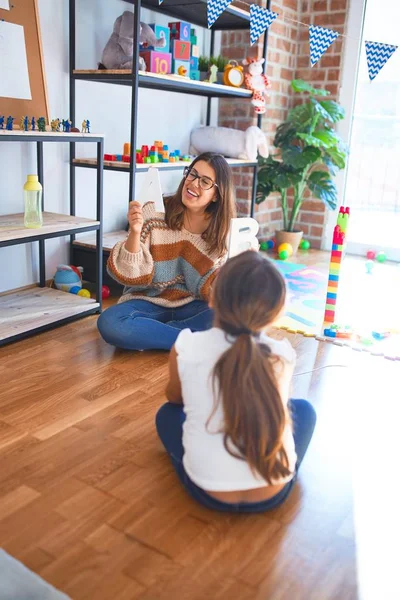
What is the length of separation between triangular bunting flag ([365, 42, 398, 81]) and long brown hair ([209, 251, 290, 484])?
7.30ft

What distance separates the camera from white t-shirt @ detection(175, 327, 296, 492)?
1.29 meters

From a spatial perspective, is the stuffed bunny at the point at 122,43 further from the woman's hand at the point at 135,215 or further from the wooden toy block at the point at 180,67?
the woman's hand at the point at 135,215

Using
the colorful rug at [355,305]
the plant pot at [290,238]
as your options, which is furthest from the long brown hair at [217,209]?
the plant pot at [290,238]

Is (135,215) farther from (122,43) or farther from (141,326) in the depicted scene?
(122,43)

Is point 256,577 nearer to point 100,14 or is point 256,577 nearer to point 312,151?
point 100,14

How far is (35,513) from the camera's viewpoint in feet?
4.55

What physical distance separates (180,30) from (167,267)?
145 cm

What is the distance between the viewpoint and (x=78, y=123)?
3053 mm

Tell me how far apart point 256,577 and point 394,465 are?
25.4 inches

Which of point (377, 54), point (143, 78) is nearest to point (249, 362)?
point (143, 78)

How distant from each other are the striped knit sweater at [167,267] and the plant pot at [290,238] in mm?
2029

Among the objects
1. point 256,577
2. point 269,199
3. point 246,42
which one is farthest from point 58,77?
point 256,577

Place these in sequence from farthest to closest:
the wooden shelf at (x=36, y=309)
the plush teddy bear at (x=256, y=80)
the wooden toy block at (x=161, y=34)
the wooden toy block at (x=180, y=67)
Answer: the plush teddy bear at (x=256, y=80) → the wooden toy block at (x=180, y=67) → the wooden toy block at (x=161, y=34) → the wooden shelf at (x=36, y=309)

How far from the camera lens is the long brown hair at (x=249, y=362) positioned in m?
1.23
